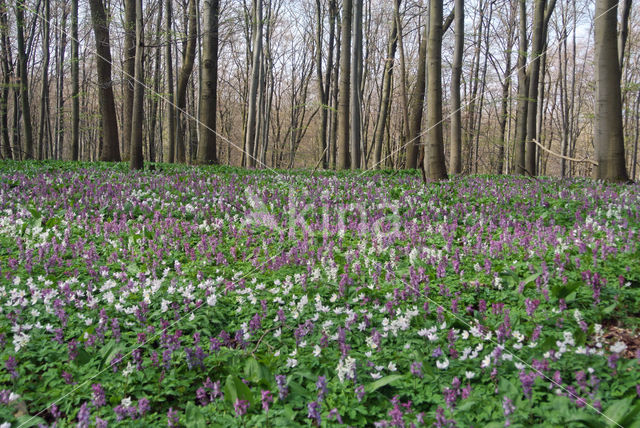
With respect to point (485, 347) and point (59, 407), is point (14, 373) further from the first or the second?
point (485, 347)

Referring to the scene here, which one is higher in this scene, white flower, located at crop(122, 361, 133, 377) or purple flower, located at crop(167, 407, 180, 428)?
white flower, located at crop(122, 361, 133, 377)

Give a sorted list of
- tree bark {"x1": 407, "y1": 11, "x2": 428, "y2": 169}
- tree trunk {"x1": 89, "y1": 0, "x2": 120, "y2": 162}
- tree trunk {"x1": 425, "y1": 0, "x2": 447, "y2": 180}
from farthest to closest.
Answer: tree bark {"x1": 407, "y1": 11, "x2": 428, "y2": 169}, tree trunk {"x1": 89, "y1": 0, "x2": 120, "y2": 162}, tree trunk {"x1": 425, "y1": 0, "x2": 447, "y2": 180}

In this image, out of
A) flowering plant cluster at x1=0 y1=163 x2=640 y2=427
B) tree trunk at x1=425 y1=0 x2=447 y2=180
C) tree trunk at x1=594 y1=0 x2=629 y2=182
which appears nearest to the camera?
flowering plant cluster at x1=0 y1=163 x2=640 y2=427

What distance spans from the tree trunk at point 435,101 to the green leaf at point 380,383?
7.58 metres

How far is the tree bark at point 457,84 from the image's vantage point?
461 inches

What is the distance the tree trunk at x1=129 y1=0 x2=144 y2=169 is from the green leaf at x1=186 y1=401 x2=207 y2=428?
8517 mm

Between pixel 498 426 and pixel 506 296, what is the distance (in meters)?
1.65

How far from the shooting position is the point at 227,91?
45.8 metres

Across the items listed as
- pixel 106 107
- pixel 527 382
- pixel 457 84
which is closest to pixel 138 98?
pixel 106 107

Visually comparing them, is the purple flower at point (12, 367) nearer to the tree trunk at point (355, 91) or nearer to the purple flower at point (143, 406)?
the purple flower at point (143, 406)

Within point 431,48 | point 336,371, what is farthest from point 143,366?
point 431,48

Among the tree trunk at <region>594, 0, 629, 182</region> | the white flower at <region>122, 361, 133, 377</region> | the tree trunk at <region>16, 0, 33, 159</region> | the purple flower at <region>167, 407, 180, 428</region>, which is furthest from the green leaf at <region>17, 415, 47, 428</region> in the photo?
the tree trunk at <region>16, 0, 33, 159</region>

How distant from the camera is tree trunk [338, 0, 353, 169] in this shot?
49.2 feet

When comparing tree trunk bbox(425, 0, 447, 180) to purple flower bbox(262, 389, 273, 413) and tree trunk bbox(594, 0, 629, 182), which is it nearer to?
tree trunk bbox(594, 0, 629, 182)
